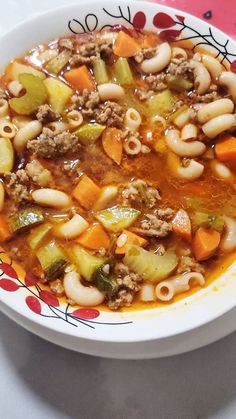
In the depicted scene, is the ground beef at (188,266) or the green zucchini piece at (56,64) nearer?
the ground beef at (188,266)

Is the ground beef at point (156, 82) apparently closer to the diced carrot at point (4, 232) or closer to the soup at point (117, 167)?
the soup at point (117, 167)

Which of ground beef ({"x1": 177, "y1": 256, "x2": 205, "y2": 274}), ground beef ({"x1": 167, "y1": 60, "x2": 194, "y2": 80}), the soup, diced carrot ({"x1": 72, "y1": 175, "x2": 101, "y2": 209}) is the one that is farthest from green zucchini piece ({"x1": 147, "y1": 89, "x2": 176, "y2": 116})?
ground beef ({"x1": 177, "y1": 256, "x2": 205, "y2": 274})

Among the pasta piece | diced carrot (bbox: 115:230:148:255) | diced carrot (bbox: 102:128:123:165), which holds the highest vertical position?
diced carrot (bbox: 102:128:123:165)

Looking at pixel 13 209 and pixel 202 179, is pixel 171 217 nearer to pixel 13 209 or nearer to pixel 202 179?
pixel 202 179

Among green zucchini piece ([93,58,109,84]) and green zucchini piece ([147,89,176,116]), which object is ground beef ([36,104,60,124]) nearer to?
green zucchini piece ([93,58,109,84])

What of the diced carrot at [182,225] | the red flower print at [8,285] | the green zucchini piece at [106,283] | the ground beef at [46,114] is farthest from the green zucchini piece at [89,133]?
the red flower print at [8,285]

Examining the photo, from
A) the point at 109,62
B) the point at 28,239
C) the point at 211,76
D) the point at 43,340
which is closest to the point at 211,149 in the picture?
the point at 211,76

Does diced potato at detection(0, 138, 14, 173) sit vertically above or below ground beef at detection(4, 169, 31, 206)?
above
